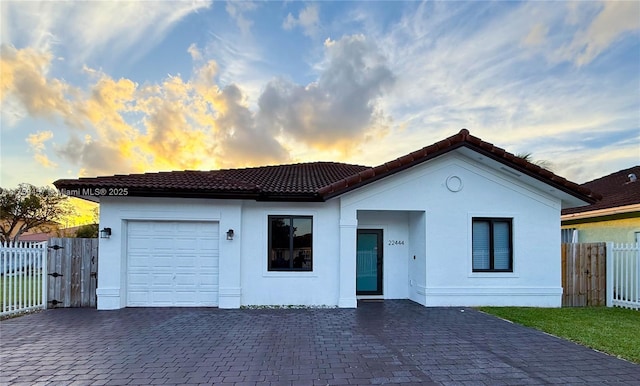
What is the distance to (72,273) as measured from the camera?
10555mm

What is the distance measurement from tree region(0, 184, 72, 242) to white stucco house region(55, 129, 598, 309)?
2931 cm

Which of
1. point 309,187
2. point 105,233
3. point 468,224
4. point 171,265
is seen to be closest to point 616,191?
point 468,224

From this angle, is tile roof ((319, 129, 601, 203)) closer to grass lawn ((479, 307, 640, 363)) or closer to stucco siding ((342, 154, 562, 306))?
stucco siding ((342, 154, 562, 306))

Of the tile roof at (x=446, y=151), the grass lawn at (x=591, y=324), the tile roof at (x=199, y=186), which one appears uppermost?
the tile roof at (x=446, y=151)

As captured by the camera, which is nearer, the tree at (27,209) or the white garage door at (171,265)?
the white garage door at (171,265)

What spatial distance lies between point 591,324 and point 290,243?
7.78 meters

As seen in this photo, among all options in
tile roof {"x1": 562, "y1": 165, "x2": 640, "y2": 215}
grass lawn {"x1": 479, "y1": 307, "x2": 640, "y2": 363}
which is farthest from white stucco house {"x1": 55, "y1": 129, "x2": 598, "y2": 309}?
tile roof {"x1": 562, "y1": 165, "x2": 640, "y2": 215}

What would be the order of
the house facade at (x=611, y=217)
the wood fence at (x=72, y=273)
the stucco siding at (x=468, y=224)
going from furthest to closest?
the house facade at (x=611, y=217) → the stucco siding at (x=468, y=224) → the wood fence at (x=72, y=273)

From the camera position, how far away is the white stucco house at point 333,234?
34.1 ft

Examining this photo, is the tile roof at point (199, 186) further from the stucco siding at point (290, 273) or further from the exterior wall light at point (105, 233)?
the exterior wall light at point (105, 233)

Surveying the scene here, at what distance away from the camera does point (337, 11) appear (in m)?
13.5

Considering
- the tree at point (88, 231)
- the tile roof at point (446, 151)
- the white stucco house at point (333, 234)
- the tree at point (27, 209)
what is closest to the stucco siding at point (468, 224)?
the white stucco house at point (333, 234)

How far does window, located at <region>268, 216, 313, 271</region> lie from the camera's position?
35.6ft

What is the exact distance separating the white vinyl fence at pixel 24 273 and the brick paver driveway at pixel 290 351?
83 centimetres
